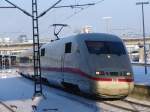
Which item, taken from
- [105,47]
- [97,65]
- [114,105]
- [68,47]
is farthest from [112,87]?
[68,47]

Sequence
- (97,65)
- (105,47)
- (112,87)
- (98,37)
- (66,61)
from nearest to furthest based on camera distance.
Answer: (112,87) < (97,65) < (105,47) < (98,37) < (66,61)

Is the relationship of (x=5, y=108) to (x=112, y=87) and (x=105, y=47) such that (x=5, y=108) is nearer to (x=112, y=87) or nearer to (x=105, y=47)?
(x=112, y=87)

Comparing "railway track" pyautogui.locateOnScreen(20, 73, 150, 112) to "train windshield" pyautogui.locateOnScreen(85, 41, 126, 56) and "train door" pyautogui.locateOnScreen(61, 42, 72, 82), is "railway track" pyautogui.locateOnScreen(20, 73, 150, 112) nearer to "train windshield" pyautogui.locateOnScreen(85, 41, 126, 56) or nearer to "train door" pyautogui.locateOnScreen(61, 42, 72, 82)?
"train door" pyautogui.locateOnScreen(61, 42, 72, 82)

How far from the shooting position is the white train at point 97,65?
1972 cm

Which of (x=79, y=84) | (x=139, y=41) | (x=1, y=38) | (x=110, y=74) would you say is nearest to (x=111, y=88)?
(x=110, y=74)

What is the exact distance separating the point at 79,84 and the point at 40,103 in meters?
1.94

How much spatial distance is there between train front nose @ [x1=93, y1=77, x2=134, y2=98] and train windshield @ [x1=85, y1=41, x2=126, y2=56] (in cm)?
181

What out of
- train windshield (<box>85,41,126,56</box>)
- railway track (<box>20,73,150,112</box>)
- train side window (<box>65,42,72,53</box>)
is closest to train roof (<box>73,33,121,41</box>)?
train windshield (<box>85,41,126,56</box>)

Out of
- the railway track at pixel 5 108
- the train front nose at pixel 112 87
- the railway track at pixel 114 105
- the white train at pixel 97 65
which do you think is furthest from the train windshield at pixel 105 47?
the railway track at pixel 5 108

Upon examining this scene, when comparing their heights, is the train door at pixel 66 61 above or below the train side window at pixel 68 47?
below

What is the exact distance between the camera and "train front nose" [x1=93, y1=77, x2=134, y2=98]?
64.3 feet

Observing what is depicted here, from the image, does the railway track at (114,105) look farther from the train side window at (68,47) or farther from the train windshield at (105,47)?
the train side window at (68,47)

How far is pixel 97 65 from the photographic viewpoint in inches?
795

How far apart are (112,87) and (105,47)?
8.24 feet
